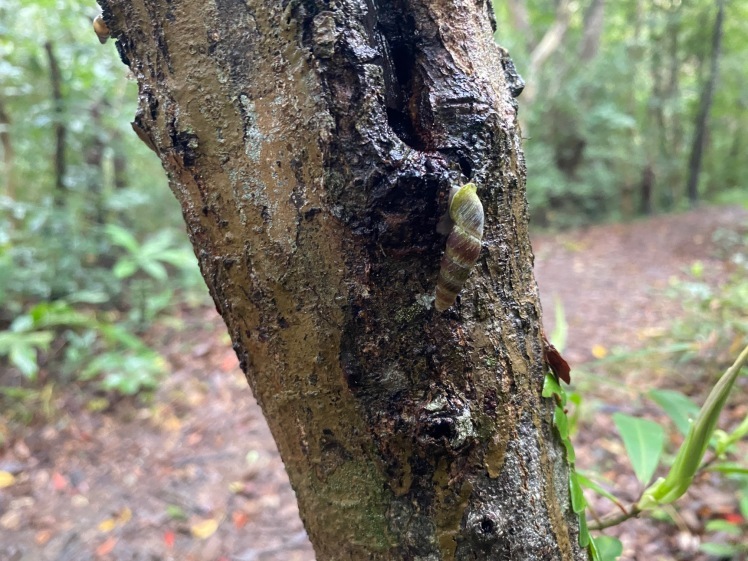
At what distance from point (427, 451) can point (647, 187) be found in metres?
10.7

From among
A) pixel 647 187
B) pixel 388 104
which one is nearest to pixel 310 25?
pixel 388 104

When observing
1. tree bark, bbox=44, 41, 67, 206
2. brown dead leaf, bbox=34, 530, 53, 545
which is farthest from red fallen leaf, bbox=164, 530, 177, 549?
tree bark, bbox=44, 41, 67, 206

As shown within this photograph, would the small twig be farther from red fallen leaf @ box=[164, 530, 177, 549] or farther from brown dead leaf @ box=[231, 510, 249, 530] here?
red fallen leaf @ box=[164, 530, 177, 549]

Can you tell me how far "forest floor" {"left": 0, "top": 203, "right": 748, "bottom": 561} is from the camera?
2.32 m

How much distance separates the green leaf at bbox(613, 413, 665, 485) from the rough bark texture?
0.70m

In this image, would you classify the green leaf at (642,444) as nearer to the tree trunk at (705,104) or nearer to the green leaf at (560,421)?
the green leaf at (560,421)

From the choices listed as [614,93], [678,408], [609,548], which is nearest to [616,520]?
[609,548]

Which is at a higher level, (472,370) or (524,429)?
(472,370)

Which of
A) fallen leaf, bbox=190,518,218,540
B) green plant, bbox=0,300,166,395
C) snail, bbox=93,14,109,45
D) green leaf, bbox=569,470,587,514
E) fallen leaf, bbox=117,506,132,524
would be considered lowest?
fallen leaf, bbox=190,518,218,540

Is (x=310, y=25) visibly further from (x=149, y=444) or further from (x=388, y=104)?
(x=149, y=444)

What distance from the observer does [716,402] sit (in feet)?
2.84

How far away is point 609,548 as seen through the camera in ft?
3.31

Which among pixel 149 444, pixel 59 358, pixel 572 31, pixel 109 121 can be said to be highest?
pixel 572 31

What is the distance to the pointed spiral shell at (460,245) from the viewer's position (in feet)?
2.03
